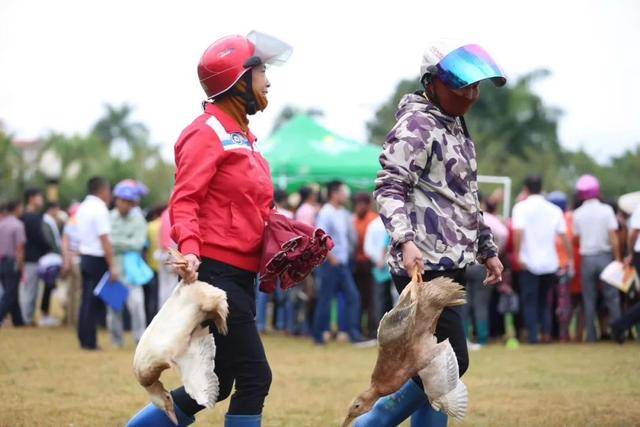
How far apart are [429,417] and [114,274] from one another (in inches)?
325

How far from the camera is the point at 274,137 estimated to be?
22.6 m

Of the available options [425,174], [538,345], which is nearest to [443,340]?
[425,174]

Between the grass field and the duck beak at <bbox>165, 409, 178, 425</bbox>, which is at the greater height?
the duck beak at <bbox>165, 409, 178, 425</bbox>

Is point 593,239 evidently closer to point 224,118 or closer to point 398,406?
point 398,406

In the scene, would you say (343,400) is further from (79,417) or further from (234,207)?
(234,207)

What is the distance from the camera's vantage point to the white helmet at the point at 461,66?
4.88m

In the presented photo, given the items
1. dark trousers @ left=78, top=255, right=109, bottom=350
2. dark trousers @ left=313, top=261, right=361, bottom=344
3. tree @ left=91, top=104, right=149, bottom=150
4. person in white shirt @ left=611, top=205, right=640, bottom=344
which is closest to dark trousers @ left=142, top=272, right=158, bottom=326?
dark trousers @ left=78, top=255, right=109, bottom=350

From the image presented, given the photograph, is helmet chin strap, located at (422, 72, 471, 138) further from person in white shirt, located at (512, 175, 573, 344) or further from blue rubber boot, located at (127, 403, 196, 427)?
person in white shirt, located at (512, 175, 573, 344)

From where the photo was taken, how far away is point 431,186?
4.96 metres

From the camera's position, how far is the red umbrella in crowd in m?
4.78

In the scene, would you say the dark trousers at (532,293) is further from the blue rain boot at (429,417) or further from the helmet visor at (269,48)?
the helmet visor at (269,48)

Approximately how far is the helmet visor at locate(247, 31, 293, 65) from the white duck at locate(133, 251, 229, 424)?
113 cm

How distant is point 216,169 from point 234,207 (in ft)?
0.67

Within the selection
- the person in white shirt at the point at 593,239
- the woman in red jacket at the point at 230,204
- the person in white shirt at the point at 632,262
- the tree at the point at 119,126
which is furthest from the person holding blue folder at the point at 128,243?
the tree at the point at 119,126
